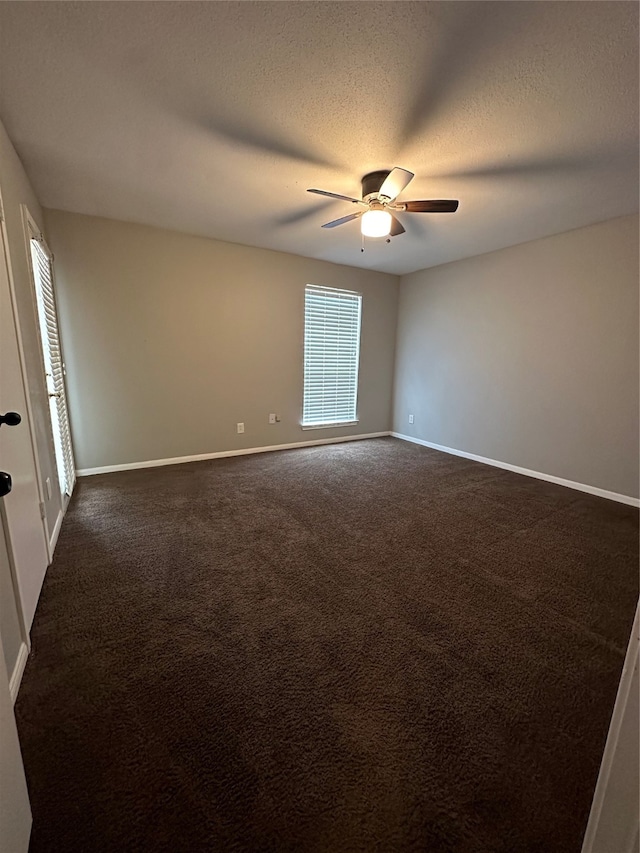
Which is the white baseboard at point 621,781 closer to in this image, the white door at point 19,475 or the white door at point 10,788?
the white door at point 10,788

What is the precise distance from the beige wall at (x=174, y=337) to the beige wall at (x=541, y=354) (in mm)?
1501

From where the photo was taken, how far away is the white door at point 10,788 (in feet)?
2.42

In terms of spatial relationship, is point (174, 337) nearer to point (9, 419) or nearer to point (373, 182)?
point (373, 182)

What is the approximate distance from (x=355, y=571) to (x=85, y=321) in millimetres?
3303

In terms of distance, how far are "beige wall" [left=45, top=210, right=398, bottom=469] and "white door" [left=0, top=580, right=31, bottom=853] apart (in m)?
3.14

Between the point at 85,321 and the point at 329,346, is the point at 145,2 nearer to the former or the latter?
the point at 85,321

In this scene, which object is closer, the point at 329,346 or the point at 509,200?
the point at 509,200

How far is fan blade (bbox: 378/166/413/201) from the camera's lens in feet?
6.56

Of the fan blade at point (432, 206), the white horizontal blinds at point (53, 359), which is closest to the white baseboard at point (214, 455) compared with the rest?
the white horizontal blinds at point (53, 359)

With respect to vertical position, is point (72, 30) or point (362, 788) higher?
point (72, 30)

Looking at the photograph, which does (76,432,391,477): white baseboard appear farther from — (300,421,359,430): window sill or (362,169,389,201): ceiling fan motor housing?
(362,169,389,201): ceiling fan motor housing

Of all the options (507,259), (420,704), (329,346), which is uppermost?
(507,259)

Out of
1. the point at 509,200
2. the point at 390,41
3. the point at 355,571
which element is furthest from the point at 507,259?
the point at 355,571

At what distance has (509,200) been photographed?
2.65m
